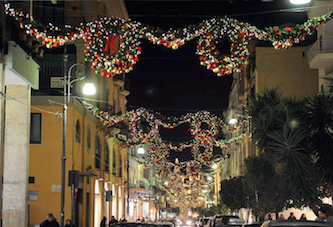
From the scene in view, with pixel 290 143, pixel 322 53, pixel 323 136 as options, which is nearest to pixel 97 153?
pixel 322 53

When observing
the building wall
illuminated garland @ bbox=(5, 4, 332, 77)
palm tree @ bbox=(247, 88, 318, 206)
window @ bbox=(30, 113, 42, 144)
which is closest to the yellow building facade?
window @ bbox=(30, 113, 42, 144)

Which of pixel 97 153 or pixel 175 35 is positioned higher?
pixel 175 35

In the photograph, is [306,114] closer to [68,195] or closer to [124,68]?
[124,68]

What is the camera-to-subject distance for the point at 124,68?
18484 mm

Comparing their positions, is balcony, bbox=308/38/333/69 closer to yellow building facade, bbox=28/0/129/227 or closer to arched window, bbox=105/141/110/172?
yellow building facade, bbox=28/0/129/227

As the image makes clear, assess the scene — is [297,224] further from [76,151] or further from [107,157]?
[107,157]

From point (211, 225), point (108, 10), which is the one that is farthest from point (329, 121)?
point (108, 10)

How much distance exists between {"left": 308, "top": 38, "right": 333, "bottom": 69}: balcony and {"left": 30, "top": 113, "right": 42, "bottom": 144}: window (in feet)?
50.5

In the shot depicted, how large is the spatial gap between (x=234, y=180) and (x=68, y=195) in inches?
820

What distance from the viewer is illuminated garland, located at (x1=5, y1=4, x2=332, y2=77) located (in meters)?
17.9

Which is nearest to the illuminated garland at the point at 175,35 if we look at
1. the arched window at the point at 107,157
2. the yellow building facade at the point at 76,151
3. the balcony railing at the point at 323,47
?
the yellow building facade at the point at 76,151

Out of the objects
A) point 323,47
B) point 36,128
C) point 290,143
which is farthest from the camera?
point 36,128

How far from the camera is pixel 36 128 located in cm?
3297

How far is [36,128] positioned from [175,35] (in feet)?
56.2
